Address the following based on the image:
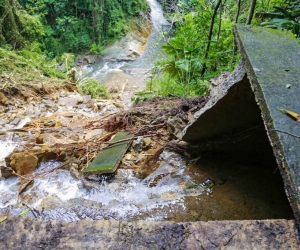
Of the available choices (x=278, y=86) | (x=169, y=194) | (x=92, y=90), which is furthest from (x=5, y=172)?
(x=92, y=90)

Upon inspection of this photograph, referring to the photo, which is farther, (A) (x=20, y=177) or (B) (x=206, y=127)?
(A) (x=20, y=177)

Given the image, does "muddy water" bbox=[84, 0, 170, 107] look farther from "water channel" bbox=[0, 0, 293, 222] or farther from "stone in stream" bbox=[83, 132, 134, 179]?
"water channel" bbox=[0, 0, 293, 222]

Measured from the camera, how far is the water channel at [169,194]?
1.77 metres

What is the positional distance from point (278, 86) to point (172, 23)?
8260 mm

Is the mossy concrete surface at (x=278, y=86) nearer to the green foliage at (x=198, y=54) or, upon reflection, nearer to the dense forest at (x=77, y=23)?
the green foliage at (x=198, y=54)

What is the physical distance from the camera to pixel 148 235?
0.94m

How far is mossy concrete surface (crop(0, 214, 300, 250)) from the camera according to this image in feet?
2.93

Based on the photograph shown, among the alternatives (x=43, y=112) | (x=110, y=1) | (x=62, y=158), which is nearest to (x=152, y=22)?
(x=110, y=1)

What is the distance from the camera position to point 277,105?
4.01 feet

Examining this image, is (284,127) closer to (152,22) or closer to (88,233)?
(88,233)

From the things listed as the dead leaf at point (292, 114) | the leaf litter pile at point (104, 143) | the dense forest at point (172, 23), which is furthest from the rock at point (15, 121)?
the dead leaf at point (292, 114)

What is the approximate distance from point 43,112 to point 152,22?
18.3 metres

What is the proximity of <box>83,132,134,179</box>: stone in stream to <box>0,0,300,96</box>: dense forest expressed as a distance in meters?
2.15

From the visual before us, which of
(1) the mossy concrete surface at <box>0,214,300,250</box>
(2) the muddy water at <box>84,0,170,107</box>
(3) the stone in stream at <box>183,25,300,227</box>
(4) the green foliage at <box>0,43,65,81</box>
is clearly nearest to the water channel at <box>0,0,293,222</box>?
(3) the stone in stream at <box>183,25,300,227</box>
